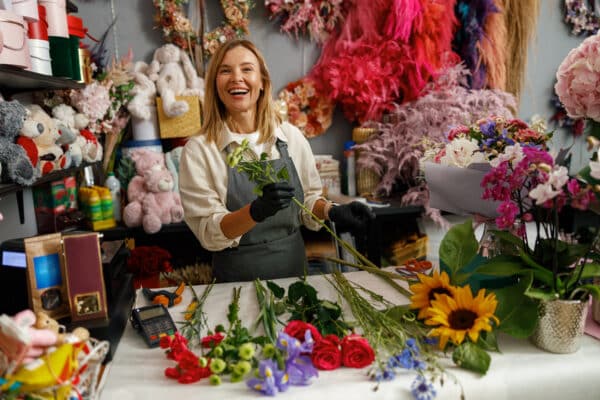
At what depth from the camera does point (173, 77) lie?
2.30 metres

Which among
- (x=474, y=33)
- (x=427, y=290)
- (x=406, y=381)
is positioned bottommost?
(x=406, y=381)

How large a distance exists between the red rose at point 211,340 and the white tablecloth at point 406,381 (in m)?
0.07

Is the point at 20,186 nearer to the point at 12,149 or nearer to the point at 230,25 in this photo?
the point at 12,149

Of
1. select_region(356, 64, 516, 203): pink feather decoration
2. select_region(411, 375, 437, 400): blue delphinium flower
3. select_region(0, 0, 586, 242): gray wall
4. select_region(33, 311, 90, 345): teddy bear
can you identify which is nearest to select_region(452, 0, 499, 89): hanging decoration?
select_region(356, 64, 516, 203): pink feather decoration

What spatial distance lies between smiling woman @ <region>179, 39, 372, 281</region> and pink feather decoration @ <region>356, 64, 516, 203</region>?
2.62 ft

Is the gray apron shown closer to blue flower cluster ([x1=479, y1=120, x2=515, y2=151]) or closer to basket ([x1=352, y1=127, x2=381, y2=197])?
blue flower cluster ([x1=479, y1=120, x2=515, y2=151])

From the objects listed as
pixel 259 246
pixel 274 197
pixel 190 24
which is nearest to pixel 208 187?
pixel 259 246

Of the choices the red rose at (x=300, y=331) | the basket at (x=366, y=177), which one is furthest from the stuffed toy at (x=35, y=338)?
the basket at (x=366, y=177)

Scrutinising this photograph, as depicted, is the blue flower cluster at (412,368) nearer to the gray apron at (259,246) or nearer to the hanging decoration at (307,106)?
the gray apron at (259,246)

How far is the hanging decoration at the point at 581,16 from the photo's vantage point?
2.88 meters

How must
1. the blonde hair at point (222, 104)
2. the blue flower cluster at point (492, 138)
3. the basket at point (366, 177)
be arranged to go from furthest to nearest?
the basket at point (366, 177) < the blonde hair at point (222, 104) < the blue flower cluster at point (492, 138)

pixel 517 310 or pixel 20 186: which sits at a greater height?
pixel 20 186

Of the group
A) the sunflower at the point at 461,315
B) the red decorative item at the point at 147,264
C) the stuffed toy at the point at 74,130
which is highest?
the stuffed toy at the point at 74,130

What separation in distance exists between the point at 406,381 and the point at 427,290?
0.62 feet
